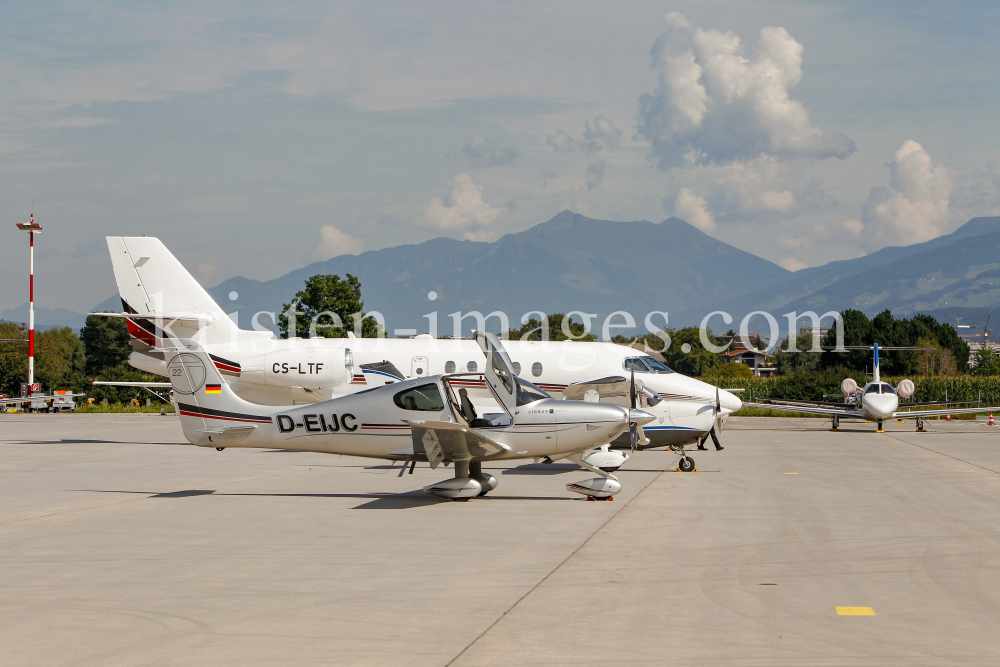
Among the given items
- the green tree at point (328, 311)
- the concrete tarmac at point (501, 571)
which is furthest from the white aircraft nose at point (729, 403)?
the green tree at point (328, 311)

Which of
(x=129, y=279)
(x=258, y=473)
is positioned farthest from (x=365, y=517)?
(x=129, y=279)

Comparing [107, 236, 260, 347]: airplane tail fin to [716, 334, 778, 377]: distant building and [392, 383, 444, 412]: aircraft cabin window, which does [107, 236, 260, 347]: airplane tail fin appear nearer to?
[392, 383, 444, 412]: aircraft cabin window

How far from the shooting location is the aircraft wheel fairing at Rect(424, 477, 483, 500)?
12.6m

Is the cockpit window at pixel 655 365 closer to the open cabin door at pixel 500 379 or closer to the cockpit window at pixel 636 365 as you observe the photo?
the cockpit window at pixel 636 365

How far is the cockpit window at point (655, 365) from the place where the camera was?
2112 centimetres

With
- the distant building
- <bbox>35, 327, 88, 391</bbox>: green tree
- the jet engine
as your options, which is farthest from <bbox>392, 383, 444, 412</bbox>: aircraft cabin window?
the distant building

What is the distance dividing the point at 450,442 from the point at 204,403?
14.0ft

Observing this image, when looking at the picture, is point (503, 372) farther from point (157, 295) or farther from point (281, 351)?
point (157, 295)

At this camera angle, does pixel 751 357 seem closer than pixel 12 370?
No

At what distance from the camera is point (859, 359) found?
269 feet

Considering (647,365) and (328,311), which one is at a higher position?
(328,311)

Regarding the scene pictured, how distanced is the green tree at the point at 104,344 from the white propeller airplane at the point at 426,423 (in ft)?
281

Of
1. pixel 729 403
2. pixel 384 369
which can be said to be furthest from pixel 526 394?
pixel 384 369

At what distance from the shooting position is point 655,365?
70.7ft
